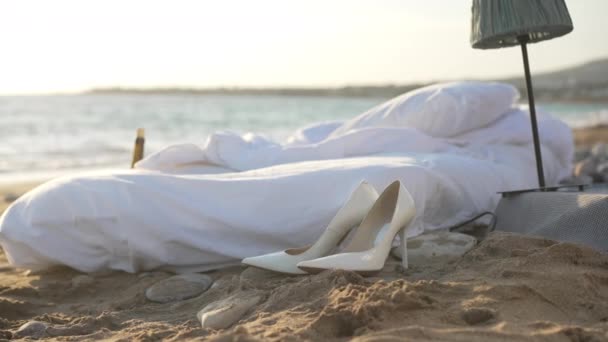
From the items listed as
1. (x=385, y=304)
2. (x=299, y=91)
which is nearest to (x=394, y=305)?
(x=385, y=304)

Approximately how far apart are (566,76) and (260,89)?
23395 mm

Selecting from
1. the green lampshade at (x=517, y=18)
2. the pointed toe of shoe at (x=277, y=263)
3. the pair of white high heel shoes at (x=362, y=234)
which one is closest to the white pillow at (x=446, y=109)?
the green lampshade at (x=517, y=18)

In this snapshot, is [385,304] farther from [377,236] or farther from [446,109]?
[446,109]

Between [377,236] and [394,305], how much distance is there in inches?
30.4

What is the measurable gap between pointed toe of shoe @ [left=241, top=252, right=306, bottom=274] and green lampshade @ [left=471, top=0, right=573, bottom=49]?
4.48 ft

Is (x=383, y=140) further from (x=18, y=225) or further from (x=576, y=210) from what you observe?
(x=18, y=225)

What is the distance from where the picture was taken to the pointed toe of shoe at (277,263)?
7.43ft

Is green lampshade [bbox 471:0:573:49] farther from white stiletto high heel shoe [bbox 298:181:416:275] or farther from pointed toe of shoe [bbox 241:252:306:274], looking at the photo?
pointed toe of shoe [bbox 241:252:306:274]

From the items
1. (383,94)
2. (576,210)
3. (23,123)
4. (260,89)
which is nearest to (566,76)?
(383,94)

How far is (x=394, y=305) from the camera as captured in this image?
1637 mm

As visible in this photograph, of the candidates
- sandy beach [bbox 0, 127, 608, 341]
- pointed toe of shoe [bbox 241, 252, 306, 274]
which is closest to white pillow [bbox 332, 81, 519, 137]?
sandy beach [bbox 0, 127, 608, 341]

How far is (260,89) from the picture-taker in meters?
47.3

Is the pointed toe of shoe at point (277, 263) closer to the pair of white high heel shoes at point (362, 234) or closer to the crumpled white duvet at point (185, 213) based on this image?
the pair of white high heel shoes at point (362, 234)

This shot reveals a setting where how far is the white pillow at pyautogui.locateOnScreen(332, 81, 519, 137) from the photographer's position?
381cm
